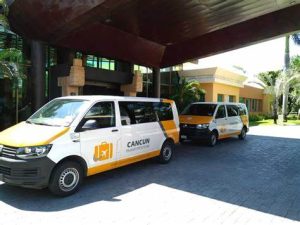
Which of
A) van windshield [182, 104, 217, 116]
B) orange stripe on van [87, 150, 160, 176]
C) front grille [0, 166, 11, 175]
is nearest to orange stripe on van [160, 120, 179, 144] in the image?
orange stripe on van [87, 150, 160, 176]

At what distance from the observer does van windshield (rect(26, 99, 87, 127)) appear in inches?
252

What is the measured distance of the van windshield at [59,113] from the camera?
6.40 metres

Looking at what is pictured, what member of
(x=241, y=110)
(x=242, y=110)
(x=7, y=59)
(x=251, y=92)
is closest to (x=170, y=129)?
(x=7, y=59)

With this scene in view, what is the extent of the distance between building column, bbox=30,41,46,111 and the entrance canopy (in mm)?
419

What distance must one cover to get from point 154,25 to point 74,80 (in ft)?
14.5

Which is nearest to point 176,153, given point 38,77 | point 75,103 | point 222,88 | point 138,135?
point 138,135

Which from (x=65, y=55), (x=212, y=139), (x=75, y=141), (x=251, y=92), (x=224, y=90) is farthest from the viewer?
(x=251, y=92)

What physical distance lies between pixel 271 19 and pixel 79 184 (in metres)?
11.7

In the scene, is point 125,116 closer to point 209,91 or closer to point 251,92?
point 209,91

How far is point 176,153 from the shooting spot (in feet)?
36.8

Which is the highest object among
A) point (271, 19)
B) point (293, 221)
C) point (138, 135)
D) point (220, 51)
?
point (271, 19)

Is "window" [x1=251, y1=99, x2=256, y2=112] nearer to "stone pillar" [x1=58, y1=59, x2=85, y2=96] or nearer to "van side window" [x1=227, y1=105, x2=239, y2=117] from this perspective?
"van side window" [x1=227, y1=105, x2=239, y2=117]

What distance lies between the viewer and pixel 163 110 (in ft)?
30.7

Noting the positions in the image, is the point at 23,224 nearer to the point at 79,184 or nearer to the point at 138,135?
the point at 79,184
